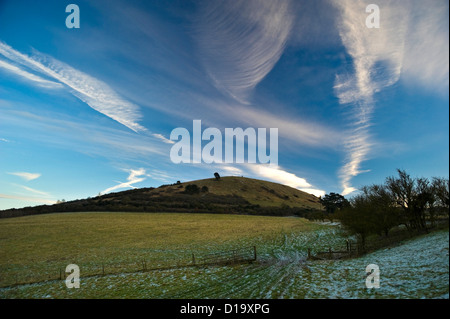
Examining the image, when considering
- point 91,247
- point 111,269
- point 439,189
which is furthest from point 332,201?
point 111,269

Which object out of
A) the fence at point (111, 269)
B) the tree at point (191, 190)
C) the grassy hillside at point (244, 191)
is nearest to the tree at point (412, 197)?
the fence at point (111, 269)

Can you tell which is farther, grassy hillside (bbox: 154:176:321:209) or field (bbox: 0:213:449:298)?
grassy hillside (bbox: 154:176:321:209)

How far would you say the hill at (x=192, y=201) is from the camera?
99.8 meters

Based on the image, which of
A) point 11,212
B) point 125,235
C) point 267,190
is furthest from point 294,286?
point 267,190

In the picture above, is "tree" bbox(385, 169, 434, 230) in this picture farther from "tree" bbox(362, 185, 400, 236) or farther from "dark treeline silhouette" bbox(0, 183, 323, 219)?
"dark treeline silhouette" bbox(0, 183, 323, 219)

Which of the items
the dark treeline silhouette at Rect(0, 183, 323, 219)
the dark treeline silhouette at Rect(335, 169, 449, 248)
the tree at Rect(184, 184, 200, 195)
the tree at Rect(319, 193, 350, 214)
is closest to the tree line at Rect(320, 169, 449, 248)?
the dark treeline silhouette at Rect(335, 169, 449, 248)

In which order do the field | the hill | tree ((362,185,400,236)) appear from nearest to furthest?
the field < tree ((362,185,400,236)) < the hill

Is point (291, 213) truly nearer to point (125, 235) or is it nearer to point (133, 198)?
point (133, 198)

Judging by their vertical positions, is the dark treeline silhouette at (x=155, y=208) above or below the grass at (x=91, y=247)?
above

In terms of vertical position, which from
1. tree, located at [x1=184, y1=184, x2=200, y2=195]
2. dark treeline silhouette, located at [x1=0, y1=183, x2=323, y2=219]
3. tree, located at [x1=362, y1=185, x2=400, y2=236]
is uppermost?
tree, located at [x1=184, y1=184, x2=200, y2=195]

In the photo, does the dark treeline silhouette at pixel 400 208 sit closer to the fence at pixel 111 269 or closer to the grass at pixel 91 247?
the fence at pixel 111 269

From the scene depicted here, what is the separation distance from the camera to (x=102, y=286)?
68.0 ft

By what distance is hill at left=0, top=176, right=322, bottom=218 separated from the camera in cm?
9979

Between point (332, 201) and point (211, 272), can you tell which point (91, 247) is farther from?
point (332, 201)
